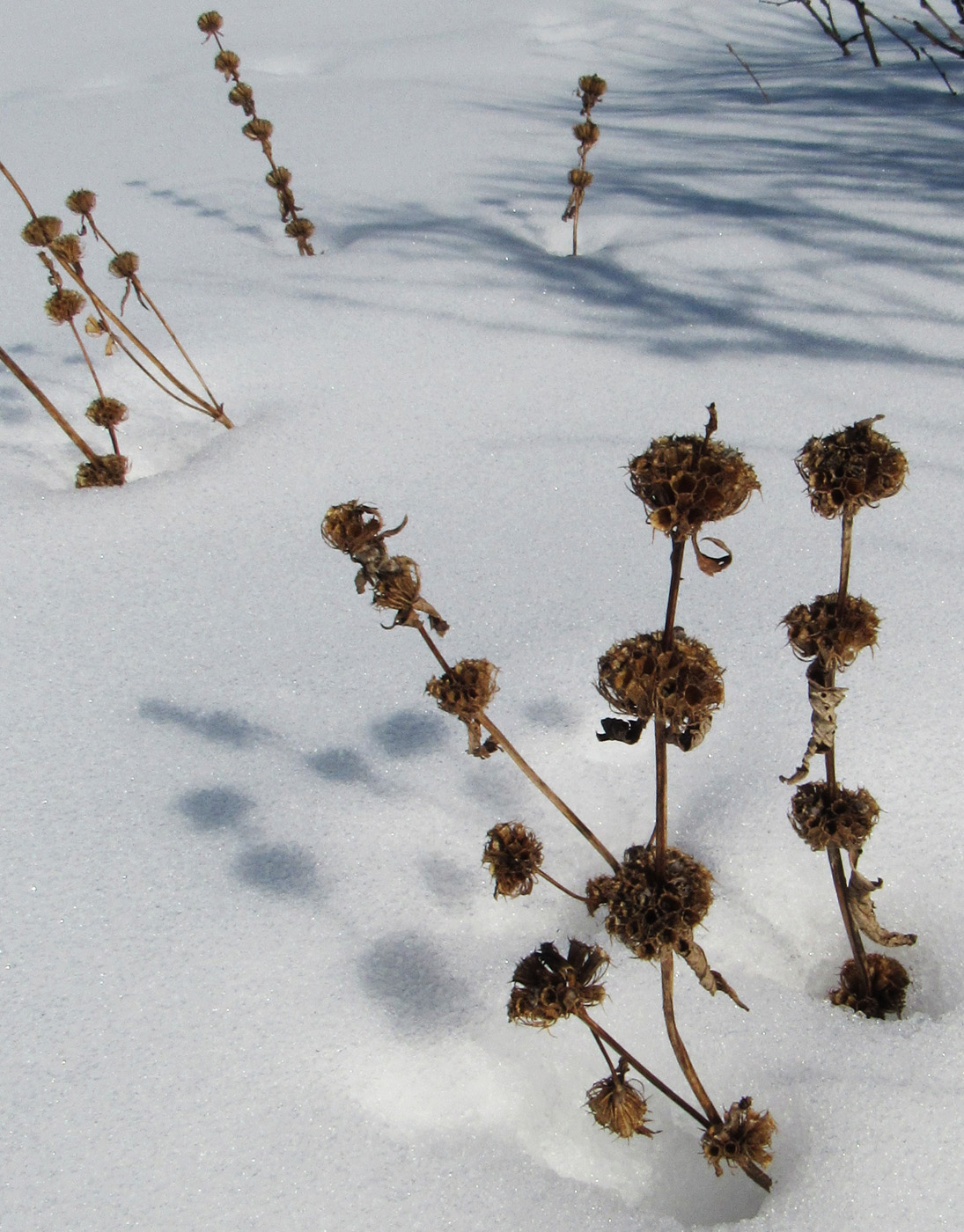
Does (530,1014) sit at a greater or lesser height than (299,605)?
greater

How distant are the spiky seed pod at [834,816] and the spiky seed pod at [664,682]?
23cm

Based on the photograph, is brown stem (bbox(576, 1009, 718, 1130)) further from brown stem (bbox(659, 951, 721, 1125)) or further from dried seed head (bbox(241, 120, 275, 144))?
dried seed head (bbox(241, 120, 275, 144))

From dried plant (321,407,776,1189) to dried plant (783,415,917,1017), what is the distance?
9cm

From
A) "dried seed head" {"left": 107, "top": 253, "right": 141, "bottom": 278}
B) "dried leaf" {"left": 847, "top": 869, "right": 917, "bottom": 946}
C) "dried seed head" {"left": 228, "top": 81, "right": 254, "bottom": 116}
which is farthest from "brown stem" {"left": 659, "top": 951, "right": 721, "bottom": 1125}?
"dried seed head" {"left": 228, "top": 81, "right": 254, "bottom": 116}

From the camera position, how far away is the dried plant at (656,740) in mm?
647

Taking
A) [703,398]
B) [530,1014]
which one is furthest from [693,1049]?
[703,398]

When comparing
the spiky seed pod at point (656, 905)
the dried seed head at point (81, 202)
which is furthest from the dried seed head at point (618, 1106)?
the dried seed head at point (81, 202)

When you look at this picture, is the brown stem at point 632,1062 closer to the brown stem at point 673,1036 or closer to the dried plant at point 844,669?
the brown stem at point 673,1036

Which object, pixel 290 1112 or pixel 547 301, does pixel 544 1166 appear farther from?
pixel 547 301

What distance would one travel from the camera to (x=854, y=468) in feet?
2.27

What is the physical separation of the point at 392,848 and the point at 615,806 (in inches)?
11.3

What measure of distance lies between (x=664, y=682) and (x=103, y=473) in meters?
1.46

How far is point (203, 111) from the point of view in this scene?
4.11m

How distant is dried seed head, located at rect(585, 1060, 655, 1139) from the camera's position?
0.84 metres
